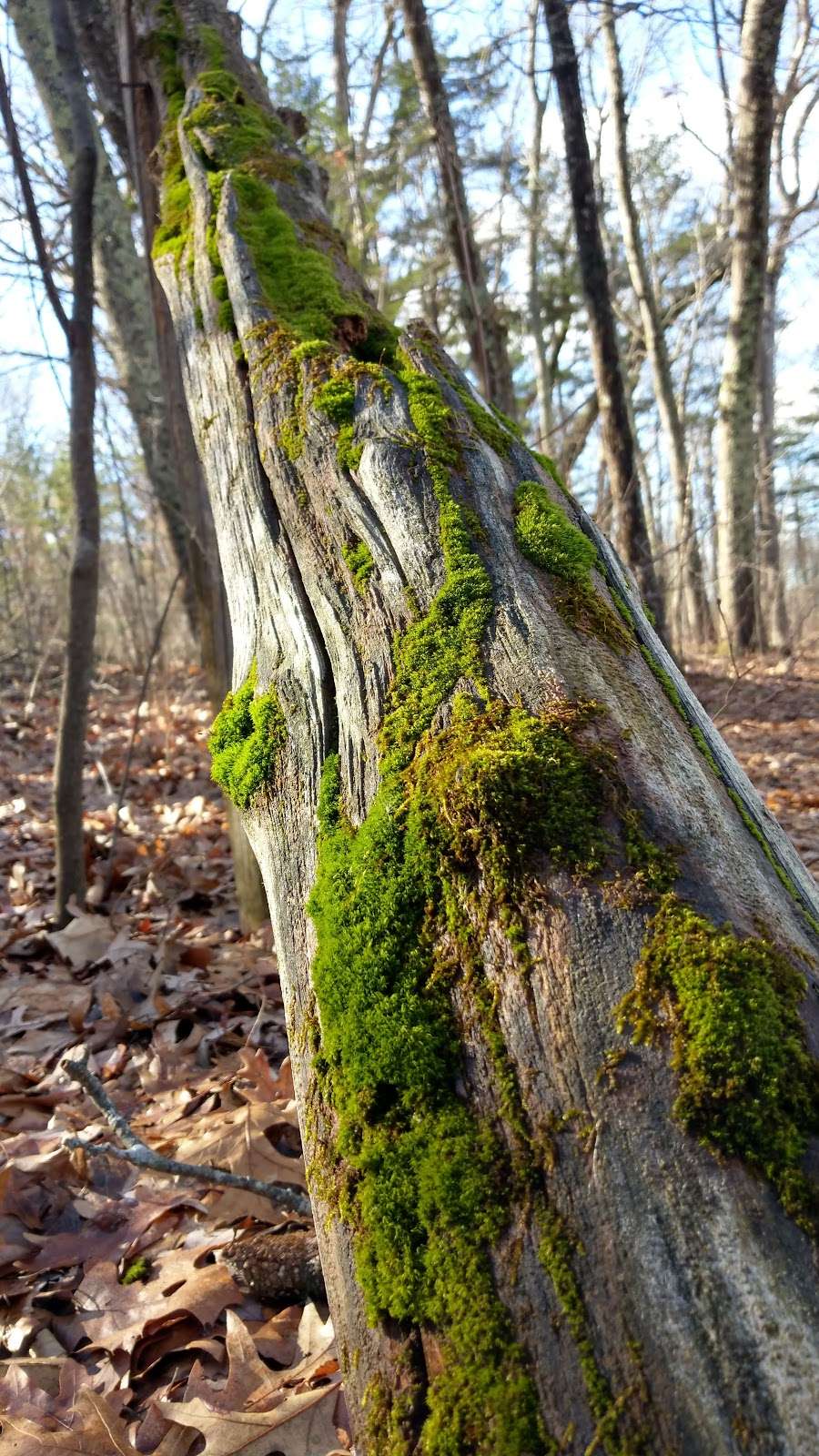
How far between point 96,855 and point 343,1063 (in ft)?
14.2

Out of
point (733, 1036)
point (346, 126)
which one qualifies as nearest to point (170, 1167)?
point (733, 1036)

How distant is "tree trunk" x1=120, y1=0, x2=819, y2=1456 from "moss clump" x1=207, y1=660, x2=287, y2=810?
1 centimetres

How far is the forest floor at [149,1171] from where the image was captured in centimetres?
167

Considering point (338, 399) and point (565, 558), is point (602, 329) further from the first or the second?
point (565, 558)

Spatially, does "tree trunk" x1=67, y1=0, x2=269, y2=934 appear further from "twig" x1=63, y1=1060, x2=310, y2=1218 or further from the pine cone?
the pine cone

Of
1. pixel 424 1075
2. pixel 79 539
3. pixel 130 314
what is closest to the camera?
pixel 424 1075

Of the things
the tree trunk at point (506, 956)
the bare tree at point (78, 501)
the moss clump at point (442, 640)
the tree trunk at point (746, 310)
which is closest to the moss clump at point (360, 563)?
the tree trunk at point (506, 956)

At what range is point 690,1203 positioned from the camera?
97 cm

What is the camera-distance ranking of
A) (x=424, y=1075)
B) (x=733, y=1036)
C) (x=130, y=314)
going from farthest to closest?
1. (x=130, y=314)
2. (x=424, y=1075)
3. (x=733, y=1036)

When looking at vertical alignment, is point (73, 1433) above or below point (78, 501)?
below

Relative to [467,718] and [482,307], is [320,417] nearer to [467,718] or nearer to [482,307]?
[467,718]

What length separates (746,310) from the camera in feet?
34.0

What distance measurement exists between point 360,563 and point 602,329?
6.57m

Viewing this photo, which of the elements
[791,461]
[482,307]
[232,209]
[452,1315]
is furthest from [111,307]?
[791,461]
